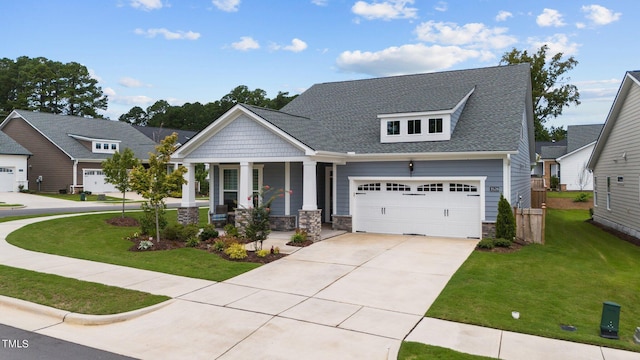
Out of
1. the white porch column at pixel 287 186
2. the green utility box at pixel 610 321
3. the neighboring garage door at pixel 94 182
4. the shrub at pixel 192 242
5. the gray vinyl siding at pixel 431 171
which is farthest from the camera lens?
the neighboring garage door at pixel 94 182

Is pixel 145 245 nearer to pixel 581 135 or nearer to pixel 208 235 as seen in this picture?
pixel 208 235

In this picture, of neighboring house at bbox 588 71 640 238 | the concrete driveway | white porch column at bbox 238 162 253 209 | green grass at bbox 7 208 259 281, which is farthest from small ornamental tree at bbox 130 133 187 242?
neighboring house at bbox 588 71 640 238

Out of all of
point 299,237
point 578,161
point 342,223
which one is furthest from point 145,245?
point 578,161

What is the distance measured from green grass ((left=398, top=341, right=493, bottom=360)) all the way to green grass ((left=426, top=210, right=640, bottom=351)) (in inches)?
54.3

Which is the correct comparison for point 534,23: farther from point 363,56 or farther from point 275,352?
point 275,352

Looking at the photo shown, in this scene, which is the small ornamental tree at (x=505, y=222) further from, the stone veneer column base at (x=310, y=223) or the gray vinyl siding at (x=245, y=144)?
the gray vinyl siding at (x=245, y=144)

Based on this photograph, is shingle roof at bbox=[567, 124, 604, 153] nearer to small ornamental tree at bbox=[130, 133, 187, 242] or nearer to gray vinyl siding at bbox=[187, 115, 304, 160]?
gray vinyl siding at bbox=[187, 115, 304, 160]

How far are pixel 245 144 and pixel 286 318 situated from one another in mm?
9740

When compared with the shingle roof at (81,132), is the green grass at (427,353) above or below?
below

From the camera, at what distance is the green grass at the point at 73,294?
25.7 ft

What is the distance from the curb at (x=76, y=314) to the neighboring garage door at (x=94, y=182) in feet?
104

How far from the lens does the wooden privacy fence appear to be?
14023 mm

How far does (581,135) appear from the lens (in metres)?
39.2

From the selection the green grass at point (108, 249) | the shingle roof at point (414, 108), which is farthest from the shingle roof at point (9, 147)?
the shingle roof at point (414, 108)
